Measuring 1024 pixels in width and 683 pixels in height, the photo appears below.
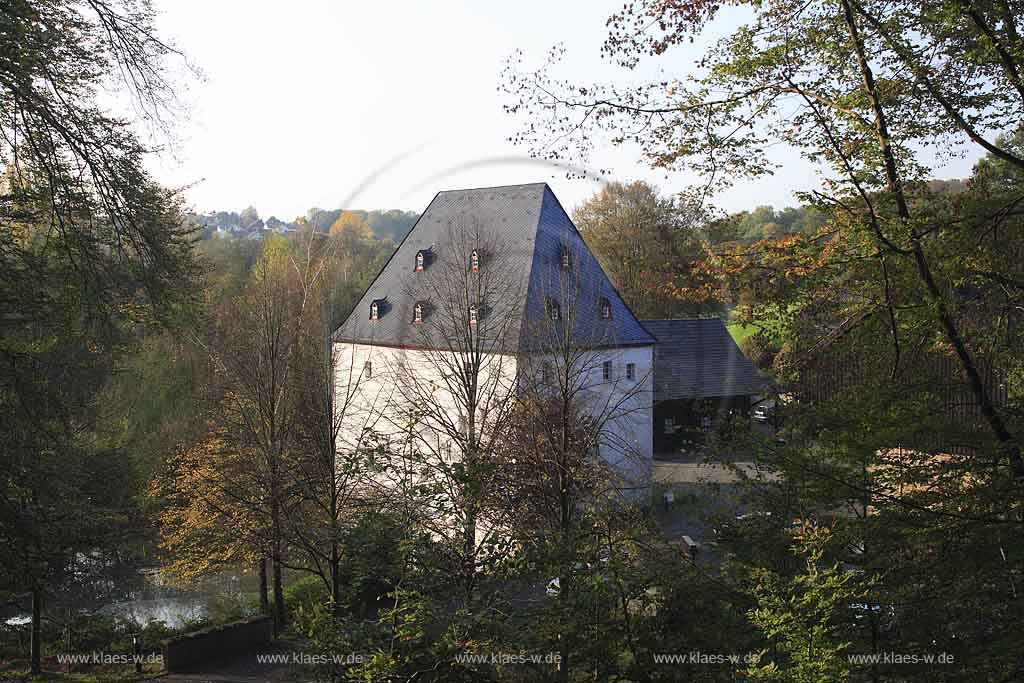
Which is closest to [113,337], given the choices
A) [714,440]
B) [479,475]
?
[479,475]

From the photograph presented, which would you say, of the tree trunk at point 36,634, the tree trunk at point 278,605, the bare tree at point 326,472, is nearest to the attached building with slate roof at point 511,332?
the bare tree at point 326,472

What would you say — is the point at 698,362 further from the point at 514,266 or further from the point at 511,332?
the point at 511,332

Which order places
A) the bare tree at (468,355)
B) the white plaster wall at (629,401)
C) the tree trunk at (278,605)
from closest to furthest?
the bare tree at (468,355), the tree trunk at (278,605), the white plaster wall at (629,401)

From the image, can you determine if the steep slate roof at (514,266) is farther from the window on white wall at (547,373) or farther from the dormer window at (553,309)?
the window on white wall at (547,373)

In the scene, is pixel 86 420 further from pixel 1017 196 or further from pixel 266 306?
pixel 1017 196

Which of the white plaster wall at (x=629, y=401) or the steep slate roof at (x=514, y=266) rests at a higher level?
the steep slate roof at (x=514, y=266)

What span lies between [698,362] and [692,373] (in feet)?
2.20

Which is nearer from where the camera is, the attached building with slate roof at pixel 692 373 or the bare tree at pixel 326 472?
the bare tree at pixel 326 472

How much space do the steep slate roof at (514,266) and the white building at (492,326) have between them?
0.16 feet

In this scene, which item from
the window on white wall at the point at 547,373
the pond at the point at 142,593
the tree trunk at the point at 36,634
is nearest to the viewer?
the tree trunk at the point at 36,634

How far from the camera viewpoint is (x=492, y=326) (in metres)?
22.5

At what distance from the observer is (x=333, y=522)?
1502 centimetres

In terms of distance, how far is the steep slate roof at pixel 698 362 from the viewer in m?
34.8

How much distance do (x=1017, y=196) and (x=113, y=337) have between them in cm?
919
